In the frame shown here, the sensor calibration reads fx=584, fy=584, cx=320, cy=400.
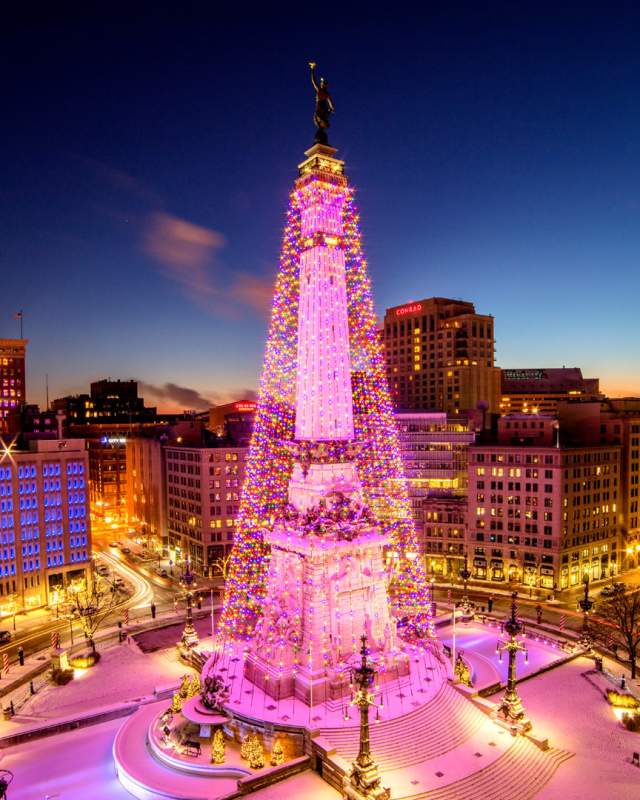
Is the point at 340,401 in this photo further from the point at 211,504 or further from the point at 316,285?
the point at 211,504

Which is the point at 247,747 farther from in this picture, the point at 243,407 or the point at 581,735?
the point at 243,407

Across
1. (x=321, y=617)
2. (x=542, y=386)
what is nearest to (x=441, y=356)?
(x=542, y=386)

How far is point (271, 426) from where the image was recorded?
129ft

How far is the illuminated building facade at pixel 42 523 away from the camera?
6162cm

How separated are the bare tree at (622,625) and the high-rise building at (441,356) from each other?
64.8m

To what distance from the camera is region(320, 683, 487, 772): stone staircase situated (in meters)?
30.0

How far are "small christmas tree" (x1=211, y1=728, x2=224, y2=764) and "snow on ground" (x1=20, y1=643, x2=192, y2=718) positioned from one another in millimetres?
10916

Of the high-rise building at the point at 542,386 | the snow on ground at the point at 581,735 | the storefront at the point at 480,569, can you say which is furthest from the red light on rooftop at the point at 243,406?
the snow on ground at the point at 581,735

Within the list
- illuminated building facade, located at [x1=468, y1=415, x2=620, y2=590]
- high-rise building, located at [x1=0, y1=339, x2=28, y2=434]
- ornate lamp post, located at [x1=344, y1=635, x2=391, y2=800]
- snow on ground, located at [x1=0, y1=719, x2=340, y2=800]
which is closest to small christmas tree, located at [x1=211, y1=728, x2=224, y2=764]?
snow on ground, located at [x1=0, y1=719, x2=340, y2=800]

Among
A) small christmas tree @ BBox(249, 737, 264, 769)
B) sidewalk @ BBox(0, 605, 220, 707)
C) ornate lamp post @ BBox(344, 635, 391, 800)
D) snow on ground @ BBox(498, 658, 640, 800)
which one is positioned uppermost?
ornate lamp post @ BBox(344, 635, 391, 800)

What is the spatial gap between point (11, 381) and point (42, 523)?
284 feet

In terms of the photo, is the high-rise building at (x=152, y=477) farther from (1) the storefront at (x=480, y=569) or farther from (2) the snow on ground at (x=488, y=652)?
(2) the snow on ground at (x=488, y=652)

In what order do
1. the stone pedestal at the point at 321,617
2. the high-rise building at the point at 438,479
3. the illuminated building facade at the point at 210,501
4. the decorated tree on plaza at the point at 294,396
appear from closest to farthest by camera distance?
1. the stone pedestal at the point at 321,617
2. the decorated tree on plaza at the point at 294,396
3. the high-rise building at the point at 438,479
4. the illuminated building facade at the point at 210,501

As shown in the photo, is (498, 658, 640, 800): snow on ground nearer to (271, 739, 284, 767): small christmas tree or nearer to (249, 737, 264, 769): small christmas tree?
(271, 739, 284, 767): small christmas tree
